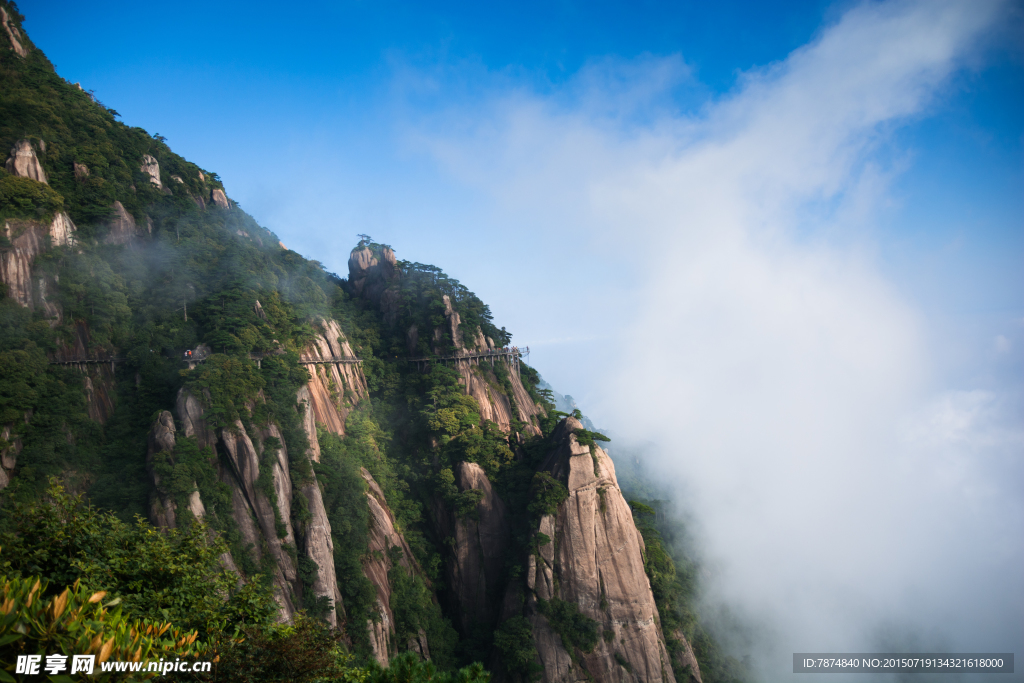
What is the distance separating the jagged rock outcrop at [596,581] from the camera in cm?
3247

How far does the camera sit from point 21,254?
27.4 meters

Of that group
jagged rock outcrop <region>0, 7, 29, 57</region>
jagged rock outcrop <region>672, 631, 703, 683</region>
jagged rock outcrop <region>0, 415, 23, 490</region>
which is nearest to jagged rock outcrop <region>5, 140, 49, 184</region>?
jagged rock outcrop <region>0, 7, 29, 57</region>

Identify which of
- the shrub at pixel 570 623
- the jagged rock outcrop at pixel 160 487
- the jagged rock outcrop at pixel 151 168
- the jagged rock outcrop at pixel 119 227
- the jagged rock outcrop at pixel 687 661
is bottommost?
the jagged rock outcrop at pixel 687 661

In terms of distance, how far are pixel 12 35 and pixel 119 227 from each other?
22197 mm

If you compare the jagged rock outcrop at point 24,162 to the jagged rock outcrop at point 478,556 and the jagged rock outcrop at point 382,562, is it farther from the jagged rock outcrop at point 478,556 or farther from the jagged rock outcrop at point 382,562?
the jagged rock outcrop at point 478,556

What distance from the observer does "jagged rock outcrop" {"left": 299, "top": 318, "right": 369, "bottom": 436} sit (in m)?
38.2

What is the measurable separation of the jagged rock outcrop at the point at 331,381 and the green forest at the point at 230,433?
0.67 meters

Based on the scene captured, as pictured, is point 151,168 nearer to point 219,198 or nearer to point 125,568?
point 219,198

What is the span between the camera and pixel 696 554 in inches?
2325

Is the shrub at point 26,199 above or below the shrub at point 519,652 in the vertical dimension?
above

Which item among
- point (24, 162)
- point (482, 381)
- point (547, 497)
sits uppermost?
point (24, 162)

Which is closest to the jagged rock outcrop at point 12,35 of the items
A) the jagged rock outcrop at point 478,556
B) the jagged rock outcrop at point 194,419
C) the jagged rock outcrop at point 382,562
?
the jagged rock outcrop at point 194,419

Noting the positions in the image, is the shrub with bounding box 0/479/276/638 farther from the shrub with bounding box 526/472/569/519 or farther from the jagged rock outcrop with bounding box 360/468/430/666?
the shrub with bounding box 526/472/569/519

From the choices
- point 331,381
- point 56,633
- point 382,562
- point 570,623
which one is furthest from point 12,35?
point 570,623
